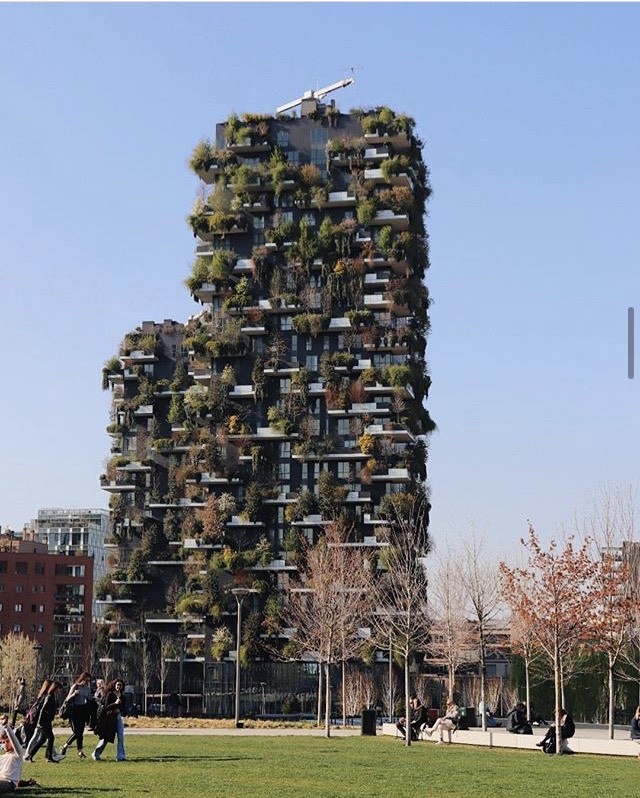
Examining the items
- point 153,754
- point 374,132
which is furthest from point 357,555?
point 153,754

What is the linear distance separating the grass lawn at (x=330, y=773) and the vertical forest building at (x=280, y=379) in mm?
64137

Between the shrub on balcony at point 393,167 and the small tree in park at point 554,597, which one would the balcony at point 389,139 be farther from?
the small tree in park at point 554,597

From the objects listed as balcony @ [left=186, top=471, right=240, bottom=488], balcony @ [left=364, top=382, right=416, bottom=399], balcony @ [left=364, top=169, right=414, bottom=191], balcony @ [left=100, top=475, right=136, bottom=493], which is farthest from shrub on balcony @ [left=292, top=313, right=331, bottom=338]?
balcony @ [left=100, top=475, right=136, bottom=493]

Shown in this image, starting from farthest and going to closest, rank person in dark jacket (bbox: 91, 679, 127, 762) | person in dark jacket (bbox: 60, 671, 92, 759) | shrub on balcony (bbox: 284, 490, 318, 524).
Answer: shrub on balcony (bbox: 284, 490, 318, 524), person in dark jacket (bbox: 60, 671, 92, 759), person in dark jacket (bbox: 91, 679, 127, 762)

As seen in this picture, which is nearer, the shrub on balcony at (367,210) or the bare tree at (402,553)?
the bare tree at (402,553)

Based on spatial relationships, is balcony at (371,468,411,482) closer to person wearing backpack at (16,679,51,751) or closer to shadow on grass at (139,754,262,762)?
shadow on grass at (139,754,262,762)

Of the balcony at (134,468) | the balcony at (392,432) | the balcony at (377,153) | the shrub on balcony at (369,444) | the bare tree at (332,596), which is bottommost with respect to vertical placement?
the bare tree at (332,596)

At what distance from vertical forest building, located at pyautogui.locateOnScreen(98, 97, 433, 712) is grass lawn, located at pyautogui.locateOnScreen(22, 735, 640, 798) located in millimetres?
64137

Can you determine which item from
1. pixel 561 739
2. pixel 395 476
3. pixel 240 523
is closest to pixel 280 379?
pixel 240 523

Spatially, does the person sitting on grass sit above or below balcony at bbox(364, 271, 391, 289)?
below

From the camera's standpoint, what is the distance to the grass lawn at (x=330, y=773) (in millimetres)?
23875

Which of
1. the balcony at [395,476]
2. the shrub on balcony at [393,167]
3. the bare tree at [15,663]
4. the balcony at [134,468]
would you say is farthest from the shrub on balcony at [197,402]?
the bare tree at [15,663]

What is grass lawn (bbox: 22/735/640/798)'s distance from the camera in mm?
23875

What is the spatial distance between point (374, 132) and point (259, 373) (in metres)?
23.0
